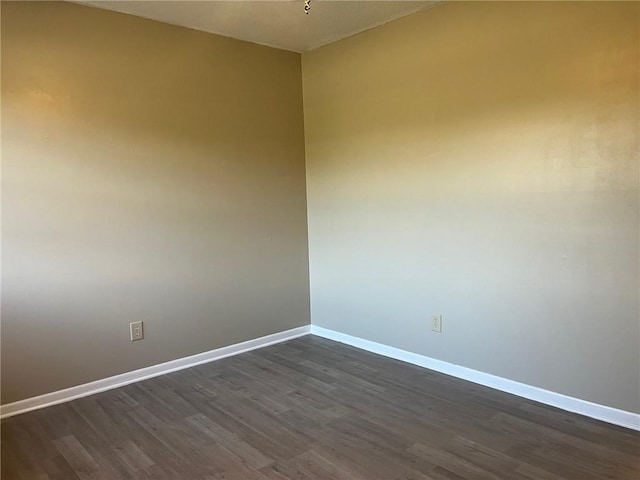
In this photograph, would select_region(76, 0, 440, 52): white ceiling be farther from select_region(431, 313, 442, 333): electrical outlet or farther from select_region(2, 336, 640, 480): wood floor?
select_region(2, 336, 640, 480): wood floor

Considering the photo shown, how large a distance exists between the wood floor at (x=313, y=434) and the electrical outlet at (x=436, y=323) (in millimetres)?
297

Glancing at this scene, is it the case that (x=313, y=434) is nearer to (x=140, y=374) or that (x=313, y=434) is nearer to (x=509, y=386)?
(x=509, y=386)

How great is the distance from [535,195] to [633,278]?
2.11ft

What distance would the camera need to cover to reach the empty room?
239cm

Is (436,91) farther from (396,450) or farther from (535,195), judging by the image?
(396,450)

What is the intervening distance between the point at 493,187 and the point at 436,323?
1.00 m

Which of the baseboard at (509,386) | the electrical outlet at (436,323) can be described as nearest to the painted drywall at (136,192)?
the baseboard at (509,386)

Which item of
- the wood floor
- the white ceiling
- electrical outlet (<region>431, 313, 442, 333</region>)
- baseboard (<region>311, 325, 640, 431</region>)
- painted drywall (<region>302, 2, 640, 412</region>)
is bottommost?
the wood floor

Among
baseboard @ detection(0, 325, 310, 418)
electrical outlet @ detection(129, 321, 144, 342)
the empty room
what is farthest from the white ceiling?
baseboard @ detection(0, 325, 310, 418)

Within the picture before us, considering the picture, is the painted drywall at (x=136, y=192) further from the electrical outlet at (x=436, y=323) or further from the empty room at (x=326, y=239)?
the electrical outlet at (x=436, y=323)

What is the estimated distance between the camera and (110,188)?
10.1ft

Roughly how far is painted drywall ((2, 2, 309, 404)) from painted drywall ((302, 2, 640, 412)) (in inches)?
20.5

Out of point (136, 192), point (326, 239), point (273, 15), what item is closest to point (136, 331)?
point (136, 192)

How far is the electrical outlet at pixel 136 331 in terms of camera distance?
322cm
